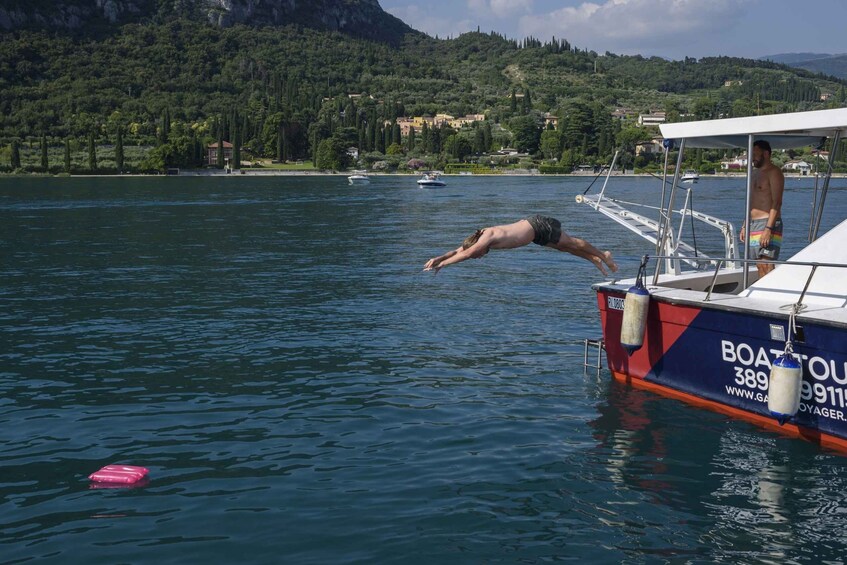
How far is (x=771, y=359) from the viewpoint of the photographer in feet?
36.7

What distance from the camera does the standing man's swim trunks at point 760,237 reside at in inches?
→ 515

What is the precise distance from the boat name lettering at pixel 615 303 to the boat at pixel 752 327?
2 cm

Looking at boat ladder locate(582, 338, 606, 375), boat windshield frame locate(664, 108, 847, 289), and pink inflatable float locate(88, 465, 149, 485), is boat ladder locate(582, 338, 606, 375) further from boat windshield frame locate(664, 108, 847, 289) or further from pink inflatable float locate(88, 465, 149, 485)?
pink inflatable float locate(88, 465, 149, 485)

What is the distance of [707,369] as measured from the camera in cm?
1229

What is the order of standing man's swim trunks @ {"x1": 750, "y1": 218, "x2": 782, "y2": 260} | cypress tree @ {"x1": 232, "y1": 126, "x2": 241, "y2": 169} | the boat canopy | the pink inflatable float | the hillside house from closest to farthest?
1. the pink inflatable float
2. the boat canopy
3. standing man's swim trunks @ {"x1": 750, "y1": 218, "x2": 782, "y2": 260}
4. cypress tree @ {"x1": 232, "y1": 126, "x2": 241, "y2": 169}
5. the hillside house

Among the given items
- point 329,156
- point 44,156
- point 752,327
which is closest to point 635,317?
point 752,327

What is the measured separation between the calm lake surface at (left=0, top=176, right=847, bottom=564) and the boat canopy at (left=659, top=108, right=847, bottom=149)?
4121 millimetres

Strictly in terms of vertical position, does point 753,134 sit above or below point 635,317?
above

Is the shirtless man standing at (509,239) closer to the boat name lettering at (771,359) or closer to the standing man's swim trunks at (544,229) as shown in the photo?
the standing man's swim trunks at (544,229)

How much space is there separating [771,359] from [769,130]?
323 cm

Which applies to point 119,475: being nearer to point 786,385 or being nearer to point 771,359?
point 786,385

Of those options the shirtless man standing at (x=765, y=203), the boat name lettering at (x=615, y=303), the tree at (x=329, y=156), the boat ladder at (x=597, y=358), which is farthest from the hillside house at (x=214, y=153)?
the shirtless man standing at (x=765, y=203)

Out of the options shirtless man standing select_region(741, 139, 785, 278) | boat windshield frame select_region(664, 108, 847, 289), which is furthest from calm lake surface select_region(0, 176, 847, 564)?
boat windshield frame select_region(664, 108, 847, 289)

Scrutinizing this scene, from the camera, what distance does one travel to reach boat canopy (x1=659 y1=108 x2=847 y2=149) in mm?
11413
